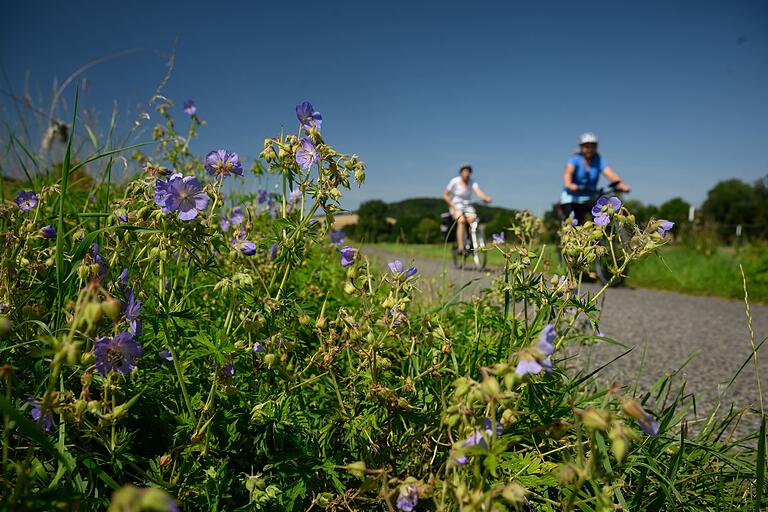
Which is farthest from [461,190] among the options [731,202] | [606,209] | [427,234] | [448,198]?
[731,202]

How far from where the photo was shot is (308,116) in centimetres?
142

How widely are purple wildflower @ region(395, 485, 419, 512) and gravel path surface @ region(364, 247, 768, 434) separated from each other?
0.97 metres

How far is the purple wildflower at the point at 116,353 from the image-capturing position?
3.25 ft

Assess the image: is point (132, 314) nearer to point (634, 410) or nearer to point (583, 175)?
point (634, 410)

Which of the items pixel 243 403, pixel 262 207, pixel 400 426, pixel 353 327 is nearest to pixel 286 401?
pixel 243 403

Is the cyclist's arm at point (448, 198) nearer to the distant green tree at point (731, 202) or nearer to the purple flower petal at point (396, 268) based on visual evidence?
the purple flower petal at point (396, 268)

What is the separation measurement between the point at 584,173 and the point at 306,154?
7.34m

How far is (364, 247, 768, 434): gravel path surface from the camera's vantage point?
2.74 meters

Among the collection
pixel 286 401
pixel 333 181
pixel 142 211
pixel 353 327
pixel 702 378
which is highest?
pixel 333 181

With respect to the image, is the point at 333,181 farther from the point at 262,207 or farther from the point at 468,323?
the point at 262,207

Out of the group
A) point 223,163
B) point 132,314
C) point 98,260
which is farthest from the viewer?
point 223,163

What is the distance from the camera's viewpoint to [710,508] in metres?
1.35

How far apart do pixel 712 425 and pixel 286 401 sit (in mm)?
1637

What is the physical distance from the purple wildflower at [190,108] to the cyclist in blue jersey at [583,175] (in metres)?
5.77
